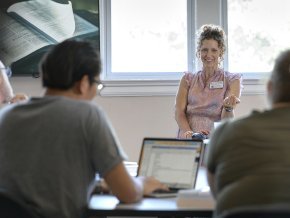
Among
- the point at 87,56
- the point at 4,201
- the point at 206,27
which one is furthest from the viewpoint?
the point at 206,27

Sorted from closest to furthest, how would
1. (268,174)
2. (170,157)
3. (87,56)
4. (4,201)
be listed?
(268,174) < (4,201) < (87,56) < (170,157)

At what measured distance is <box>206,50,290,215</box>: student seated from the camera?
61.4 inches

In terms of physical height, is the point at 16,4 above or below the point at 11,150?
above

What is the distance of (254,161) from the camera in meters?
1.61

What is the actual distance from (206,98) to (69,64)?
2.30 metres

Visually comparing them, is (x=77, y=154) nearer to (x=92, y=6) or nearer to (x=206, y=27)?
(x=206, y=27)

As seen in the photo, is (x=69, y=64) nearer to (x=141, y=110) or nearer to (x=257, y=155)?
(x=257, y=155)

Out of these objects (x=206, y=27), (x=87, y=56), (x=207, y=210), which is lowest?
(x=207, y=210)

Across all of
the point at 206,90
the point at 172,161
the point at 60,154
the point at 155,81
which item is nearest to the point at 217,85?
the point at 206,90

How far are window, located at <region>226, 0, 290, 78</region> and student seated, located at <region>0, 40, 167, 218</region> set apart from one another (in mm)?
3050

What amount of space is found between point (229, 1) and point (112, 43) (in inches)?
44.6

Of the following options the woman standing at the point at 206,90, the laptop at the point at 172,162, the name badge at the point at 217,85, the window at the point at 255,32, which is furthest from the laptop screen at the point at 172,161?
the window at the point at 255,32

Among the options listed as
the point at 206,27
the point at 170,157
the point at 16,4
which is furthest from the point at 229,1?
the point at 170,157

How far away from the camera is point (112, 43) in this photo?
4777 mm
